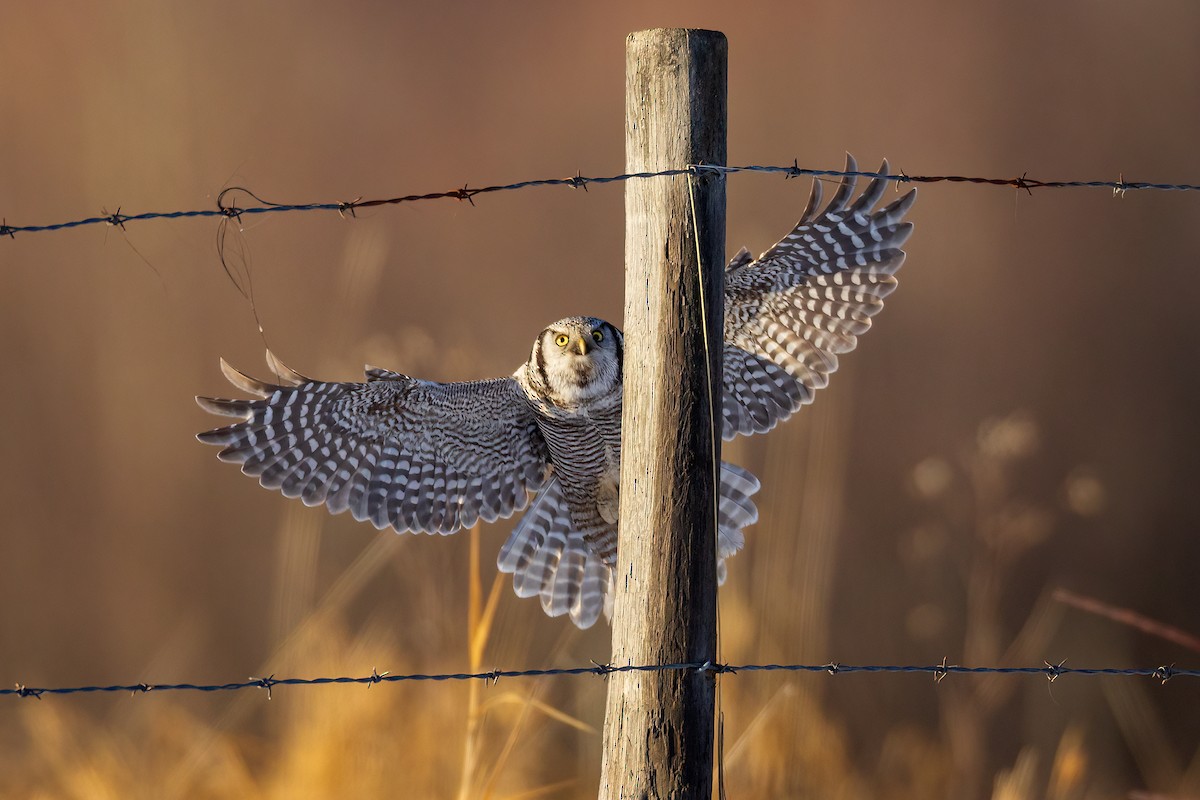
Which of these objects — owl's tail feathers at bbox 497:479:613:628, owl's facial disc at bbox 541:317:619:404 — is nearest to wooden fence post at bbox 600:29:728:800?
owl's facial disc at bbox 541:317:619:404

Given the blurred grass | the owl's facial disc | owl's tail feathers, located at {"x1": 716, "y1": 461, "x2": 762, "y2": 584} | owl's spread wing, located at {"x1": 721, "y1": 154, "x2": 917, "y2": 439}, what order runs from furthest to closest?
the blurred grass < owl's tail feathers, located at {"x1": 716, "y1": 461, "x2": 762, "y2": 584} < owl's spread wing, located at {"x1": 721, "y1": 154, "x2": 917, "y2": 439} < the owl's facial disc

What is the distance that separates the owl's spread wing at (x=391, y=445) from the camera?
8.89 feet

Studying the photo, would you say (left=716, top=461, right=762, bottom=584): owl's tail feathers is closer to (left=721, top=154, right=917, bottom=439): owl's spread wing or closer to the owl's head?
(left=721, top=154, right=917, bottom=439): owl's spread wing

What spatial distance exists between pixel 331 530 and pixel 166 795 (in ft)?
5.04

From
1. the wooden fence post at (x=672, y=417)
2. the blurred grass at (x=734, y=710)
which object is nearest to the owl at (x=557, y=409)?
the blurred grass at (x=734, y=710)

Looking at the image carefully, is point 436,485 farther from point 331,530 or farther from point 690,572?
point 331,530

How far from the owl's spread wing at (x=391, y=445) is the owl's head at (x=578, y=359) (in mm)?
154

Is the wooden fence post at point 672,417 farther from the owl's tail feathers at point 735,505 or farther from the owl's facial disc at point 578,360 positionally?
the owl's tail feathers at point 735,505

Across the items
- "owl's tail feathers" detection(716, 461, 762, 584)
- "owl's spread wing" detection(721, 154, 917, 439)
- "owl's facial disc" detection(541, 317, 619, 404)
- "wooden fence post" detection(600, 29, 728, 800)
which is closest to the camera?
"wooden fence post" detection(600, 29, 728, 800)

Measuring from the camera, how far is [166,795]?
3.36 meters

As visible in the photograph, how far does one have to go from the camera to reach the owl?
274 cm

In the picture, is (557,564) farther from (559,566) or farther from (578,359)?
(578,359)

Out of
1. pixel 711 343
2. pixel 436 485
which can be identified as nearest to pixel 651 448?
pixel 711 343

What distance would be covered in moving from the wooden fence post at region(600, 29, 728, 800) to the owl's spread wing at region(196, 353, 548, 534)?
3.78ft
